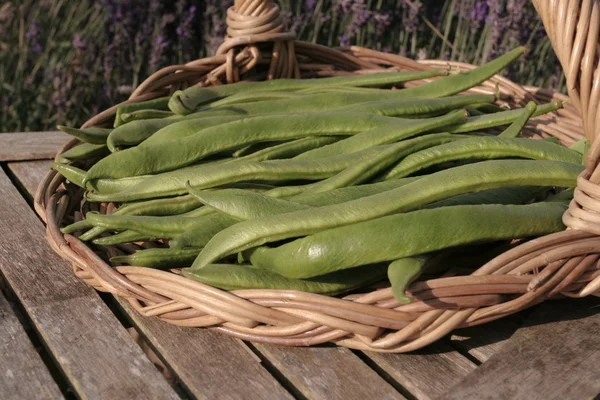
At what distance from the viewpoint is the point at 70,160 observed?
1401 millimetres

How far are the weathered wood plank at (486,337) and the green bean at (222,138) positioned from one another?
19.1 inches

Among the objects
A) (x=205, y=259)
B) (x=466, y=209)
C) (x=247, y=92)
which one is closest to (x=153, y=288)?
(x=205, y=259)

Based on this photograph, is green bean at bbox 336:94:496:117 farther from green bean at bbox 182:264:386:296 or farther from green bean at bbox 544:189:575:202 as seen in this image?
green bean at bbox 182:264:386:296

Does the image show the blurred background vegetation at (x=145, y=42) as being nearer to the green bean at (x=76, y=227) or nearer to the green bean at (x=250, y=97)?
the green bean at (x=250, y=97)

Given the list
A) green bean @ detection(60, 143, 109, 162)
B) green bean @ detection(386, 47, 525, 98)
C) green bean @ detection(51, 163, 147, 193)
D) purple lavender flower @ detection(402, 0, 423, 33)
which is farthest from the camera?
purple lavender flower @ detection(402, 0, 423, 33)

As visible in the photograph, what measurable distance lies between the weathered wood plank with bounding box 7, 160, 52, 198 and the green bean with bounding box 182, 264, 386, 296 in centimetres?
69

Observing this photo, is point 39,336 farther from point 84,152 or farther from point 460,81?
point 460,81

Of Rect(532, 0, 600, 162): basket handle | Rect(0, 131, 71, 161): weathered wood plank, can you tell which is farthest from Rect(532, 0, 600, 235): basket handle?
Rect(0, 131, 71, 161): weathered wood plank

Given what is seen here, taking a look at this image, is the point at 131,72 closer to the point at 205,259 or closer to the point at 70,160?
the point at 70,160

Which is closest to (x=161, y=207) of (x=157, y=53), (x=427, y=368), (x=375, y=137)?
(x=375, y=137)

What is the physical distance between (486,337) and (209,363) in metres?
0.37

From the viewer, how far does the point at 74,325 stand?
99cm

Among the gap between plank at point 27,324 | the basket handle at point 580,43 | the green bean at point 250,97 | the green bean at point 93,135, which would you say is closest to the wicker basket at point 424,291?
the basket handle at point 580,43

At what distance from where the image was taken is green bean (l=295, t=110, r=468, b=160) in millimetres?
1306
